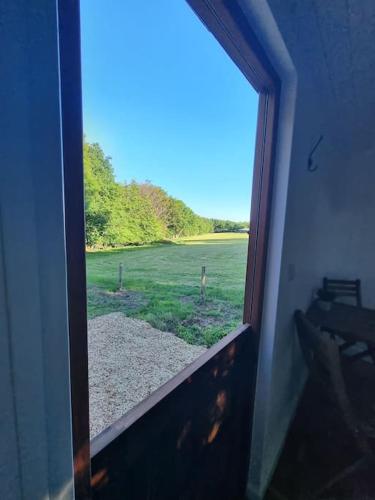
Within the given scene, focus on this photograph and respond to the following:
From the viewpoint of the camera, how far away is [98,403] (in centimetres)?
60

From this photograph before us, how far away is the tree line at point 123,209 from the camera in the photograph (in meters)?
0.55

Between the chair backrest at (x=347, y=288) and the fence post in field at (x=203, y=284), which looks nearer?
the fence post in field at (x=203, y=284)

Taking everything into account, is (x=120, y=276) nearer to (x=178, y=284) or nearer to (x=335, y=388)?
A: (x=178, y=284)

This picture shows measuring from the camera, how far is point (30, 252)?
0.36 meters

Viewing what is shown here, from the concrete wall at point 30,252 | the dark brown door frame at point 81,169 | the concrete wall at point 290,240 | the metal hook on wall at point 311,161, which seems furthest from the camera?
the metal hook on wall at point 311,161

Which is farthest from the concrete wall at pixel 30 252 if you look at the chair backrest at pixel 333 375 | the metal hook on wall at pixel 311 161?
the metal hook on wall at pixel 311 161

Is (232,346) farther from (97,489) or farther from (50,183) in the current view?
Result: (50,183)

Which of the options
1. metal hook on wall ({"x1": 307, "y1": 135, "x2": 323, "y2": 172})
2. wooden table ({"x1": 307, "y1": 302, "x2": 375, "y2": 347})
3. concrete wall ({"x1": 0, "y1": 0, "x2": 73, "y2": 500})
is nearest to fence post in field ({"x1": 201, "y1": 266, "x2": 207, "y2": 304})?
concrete wall ({"x1": 0, "y1": 0, "x2": 73, "y2": 500})

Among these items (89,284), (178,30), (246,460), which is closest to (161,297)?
(89,284)

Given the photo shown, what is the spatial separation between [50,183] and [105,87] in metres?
0.32

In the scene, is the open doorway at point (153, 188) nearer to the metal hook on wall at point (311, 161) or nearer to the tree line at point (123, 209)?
the tree line at point (123, 209)

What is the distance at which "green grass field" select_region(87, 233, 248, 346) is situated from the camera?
2.02 feet

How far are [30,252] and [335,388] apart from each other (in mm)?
1565

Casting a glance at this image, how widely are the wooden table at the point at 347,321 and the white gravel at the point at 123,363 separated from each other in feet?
4.88
